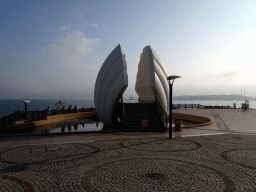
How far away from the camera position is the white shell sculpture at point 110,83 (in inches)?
598

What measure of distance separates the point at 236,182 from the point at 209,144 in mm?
4756

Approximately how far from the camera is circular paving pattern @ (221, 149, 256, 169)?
6893 millimetres

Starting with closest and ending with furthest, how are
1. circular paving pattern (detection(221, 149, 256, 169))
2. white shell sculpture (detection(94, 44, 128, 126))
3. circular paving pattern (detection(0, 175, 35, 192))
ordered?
1. circular paving pattern (detection(0, 175, 35, 192))
2. circular paving pattern (detection(221, 149, 256, 169))
3. white shell sculpture (detection(94, 44, 128, 126))

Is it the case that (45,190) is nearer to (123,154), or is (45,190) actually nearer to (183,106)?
(123,154)

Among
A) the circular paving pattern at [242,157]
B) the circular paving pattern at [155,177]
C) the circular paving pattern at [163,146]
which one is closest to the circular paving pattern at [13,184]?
the circular paving pattern at [155,177]

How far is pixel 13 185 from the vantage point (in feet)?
16.4

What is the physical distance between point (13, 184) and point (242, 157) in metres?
7.53

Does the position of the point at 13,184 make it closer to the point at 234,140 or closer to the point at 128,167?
the point at 128,167

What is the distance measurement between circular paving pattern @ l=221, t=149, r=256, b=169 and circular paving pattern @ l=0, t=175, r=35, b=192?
638cm

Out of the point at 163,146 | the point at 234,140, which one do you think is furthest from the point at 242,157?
the point at 234,140

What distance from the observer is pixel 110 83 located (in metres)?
15.8

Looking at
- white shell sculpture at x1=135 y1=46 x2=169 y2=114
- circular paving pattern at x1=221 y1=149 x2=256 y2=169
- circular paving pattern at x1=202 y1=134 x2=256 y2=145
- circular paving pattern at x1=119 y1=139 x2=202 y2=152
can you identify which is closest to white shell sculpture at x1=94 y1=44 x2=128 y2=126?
white shell sculpture at x1=135 y1=46 x2=169 y2=114

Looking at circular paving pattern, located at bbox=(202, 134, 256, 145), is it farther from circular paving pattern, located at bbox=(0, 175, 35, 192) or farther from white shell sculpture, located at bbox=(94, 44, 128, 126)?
circular paving pattern, located at bbox=(0, 175, 35, 192)

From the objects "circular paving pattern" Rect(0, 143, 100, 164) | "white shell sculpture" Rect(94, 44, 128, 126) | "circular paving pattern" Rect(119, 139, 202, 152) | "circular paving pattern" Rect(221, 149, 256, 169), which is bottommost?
"circular paving pattern" Rect(221, 149, 256, 169)
